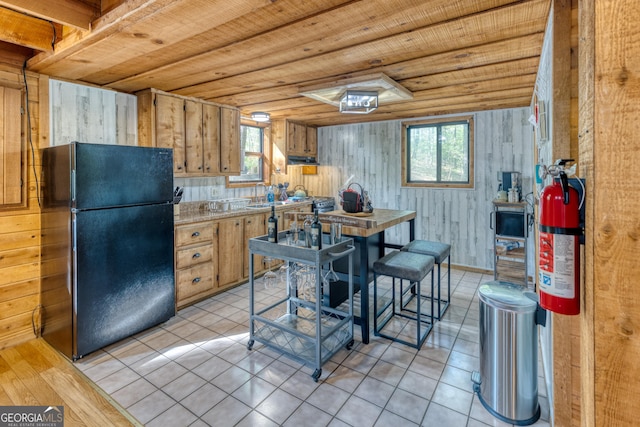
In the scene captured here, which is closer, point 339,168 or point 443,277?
point 443,277

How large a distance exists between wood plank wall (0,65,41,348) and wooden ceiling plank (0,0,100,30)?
1040 millimetres

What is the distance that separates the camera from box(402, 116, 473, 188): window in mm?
4684

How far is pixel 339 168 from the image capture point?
18.9 ft

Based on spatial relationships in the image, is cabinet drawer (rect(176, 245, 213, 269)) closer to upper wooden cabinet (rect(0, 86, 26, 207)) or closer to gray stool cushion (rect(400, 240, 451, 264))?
upper wooden cabinet (rect(0, 86, 26, 207))

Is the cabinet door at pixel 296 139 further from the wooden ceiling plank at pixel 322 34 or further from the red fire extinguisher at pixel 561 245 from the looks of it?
the red fire extinguisher at pixel 561 245

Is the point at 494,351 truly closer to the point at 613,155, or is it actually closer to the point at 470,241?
the point at 613,155

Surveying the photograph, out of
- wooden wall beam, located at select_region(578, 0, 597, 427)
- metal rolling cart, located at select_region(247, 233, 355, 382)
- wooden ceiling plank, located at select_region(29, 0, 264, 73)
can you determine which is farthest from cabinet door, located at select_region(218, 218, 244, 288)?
wooden wall beam, located at select_region(578, 0, 597, 427)

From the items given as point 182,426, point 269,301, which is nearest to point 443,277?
point 269,301

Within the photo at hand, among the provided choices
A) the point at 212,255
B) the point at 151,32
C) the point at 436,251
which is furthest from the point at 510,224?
the point at 151,32

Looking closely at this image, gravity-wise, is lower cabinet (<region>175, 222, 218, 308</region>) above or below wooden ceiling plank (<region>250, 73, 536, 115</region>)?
below

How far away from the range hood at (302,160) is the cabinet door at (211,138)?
4.71 feet

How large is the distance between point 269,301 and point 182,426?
1828 mm

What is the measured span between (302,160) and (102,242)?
138 inches

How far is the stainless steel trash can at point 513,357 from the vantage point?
1.84 m
